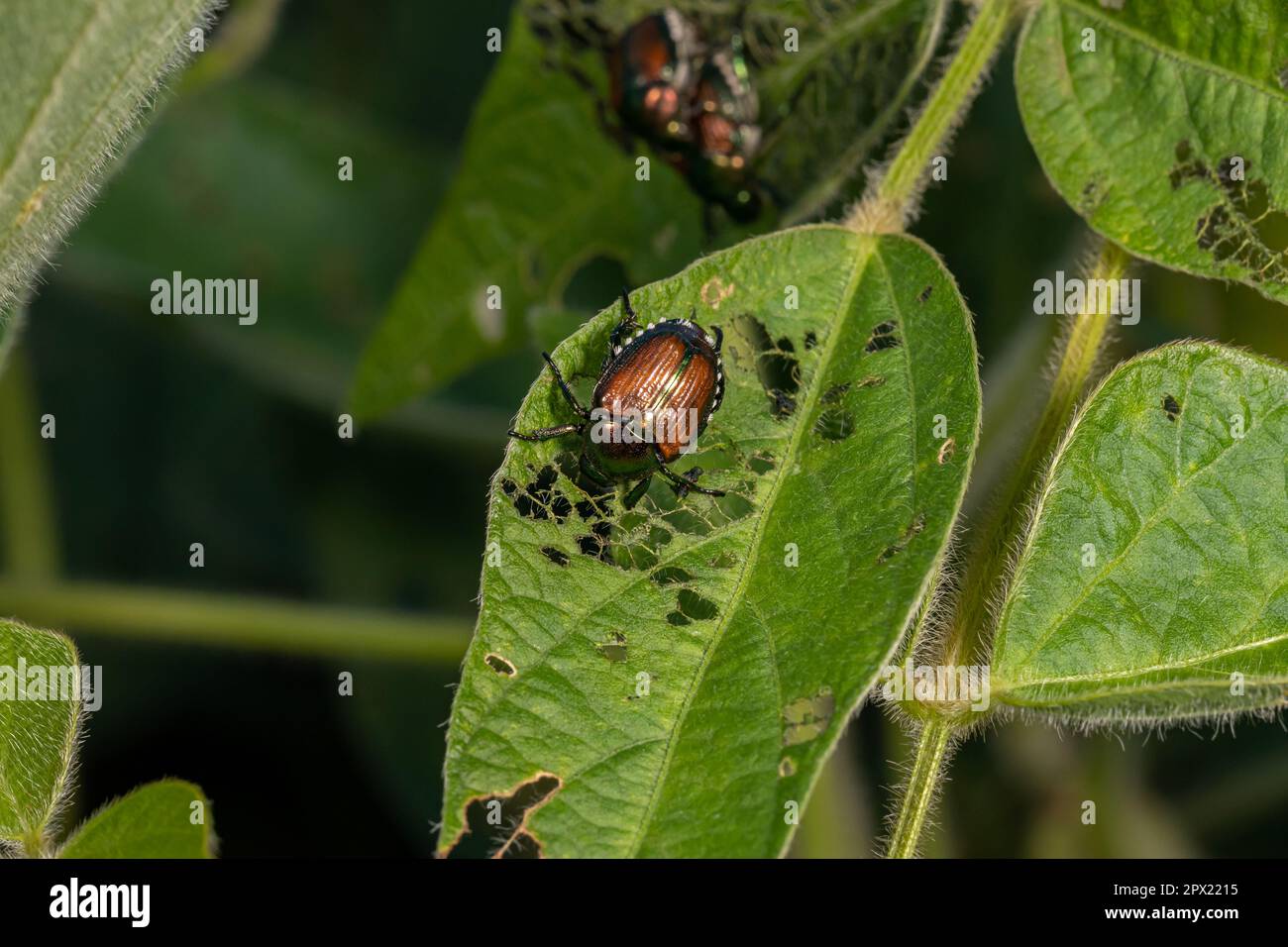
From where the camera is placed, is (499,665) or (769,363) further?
(769,363)

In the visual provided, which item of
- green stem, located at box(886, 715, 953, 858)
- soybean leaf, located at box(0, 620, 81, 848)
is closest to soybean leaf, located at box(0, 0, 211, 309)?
soybean leaf, located at box(0, 620, 81, 848)

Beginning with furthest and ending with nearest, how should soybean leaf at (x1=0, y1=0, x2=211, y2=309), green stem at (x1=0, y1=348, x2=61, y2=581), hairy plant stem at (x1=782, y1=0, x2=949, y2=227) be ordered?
green stem at (x1=0, y1=348, x2=61, y2=581) < hairy plant stem at (x1=782, y1=0, x2=949, y2=227) < soybean leaf at (x1=0, y1=0, x2=211, y2=309)

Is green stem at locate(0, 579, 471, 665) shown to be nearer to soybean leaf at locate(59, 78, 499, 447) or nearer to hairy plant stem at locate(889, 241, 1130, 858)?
soybean leaf at locate(59, 78, 499, 447)

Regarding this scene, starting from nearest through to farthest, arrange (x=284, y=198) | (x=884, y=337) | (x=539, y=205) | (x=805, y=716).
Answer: (x=805, y=716) < (x=884, y=337) < (x=539, y=205) < (x=284, y=198)

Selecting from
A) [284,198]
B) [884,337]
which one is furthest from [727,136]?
[284,198]

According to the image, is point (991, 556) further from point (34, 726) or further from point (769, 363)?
point (34, 726)

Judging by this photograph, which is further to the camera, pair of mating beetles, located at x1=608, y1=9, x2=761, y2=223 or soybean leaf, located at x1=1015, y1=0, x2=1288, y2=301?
pair of mating beetles, located at x1=608, y1=9, x2=761, y2=223
